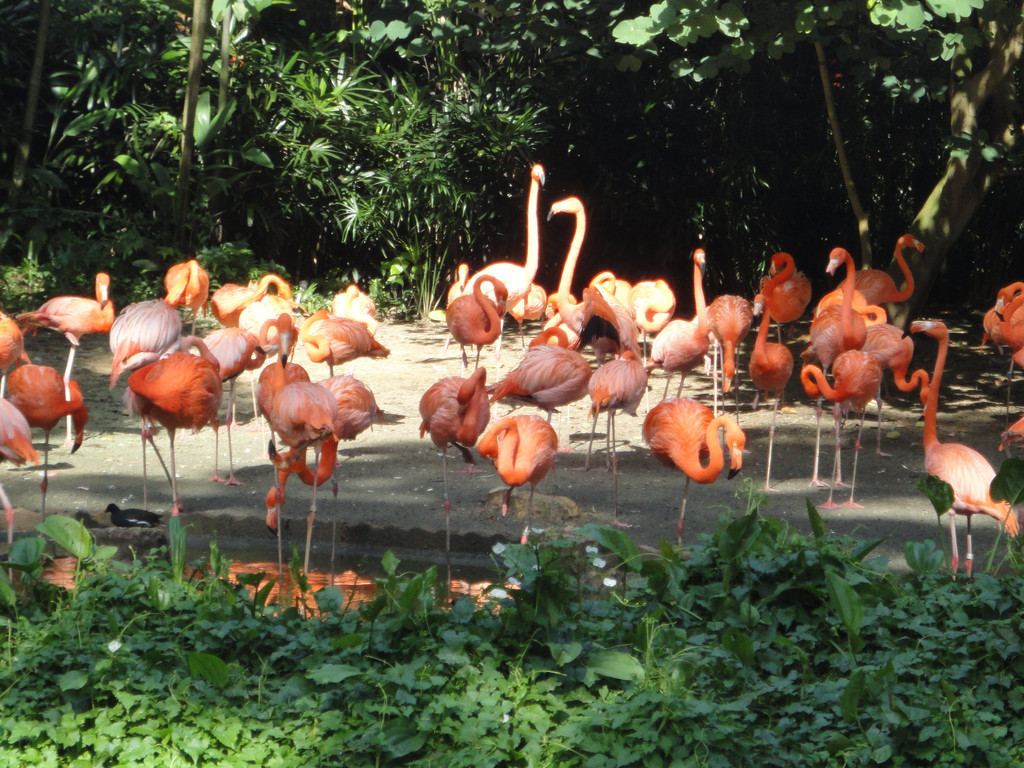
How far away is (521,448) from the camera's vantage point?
194 inches

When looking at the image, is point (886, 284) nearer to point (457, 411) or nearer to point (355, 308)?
point (355, 308)

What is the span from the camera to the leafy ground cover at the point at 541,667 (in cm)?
264

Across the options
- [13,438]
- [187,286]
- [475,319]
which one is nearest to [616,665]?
[13,438]

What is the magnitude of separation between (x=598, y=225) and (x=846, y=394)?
7262 mm

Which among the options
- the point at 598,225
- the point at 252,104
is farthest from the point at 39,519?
the point at 598,225

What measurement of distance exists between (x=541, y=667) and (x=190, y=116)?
26.7 ft

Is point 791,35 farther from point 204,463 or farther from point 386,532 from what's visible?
point 204,463

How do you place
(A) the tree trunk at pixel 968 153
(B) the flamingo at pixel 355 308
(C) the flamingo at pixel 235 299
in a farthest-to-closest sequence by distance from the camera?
1. (B) the flamingo at pixel 355 308
2. (C) the flamingo at pixel 235 299
3. (A) the tree trunk at pixel 968 153

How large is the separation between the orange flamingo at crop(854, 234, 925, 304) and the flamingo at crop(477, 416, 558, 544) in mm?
3801

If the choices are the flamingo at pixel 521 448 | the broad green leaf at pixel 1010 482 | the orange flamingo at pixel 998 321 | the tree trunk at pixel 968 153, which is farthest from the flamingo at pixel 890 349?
the broad green leaf at pixel 1010 482

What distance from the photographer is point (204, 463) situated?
657 cm

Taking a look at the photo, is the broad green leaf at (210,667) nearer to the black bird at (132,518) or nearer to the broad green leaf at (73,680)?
the broad green leaf at (73,680)

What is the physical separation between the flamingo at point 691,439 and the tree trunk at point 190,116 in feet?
20.1

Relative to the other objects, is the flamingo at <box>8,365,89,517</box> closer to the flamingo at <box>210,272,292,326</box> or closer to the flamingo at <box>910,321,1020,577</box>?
the flamingo at <box>210,272,292,326</box>
